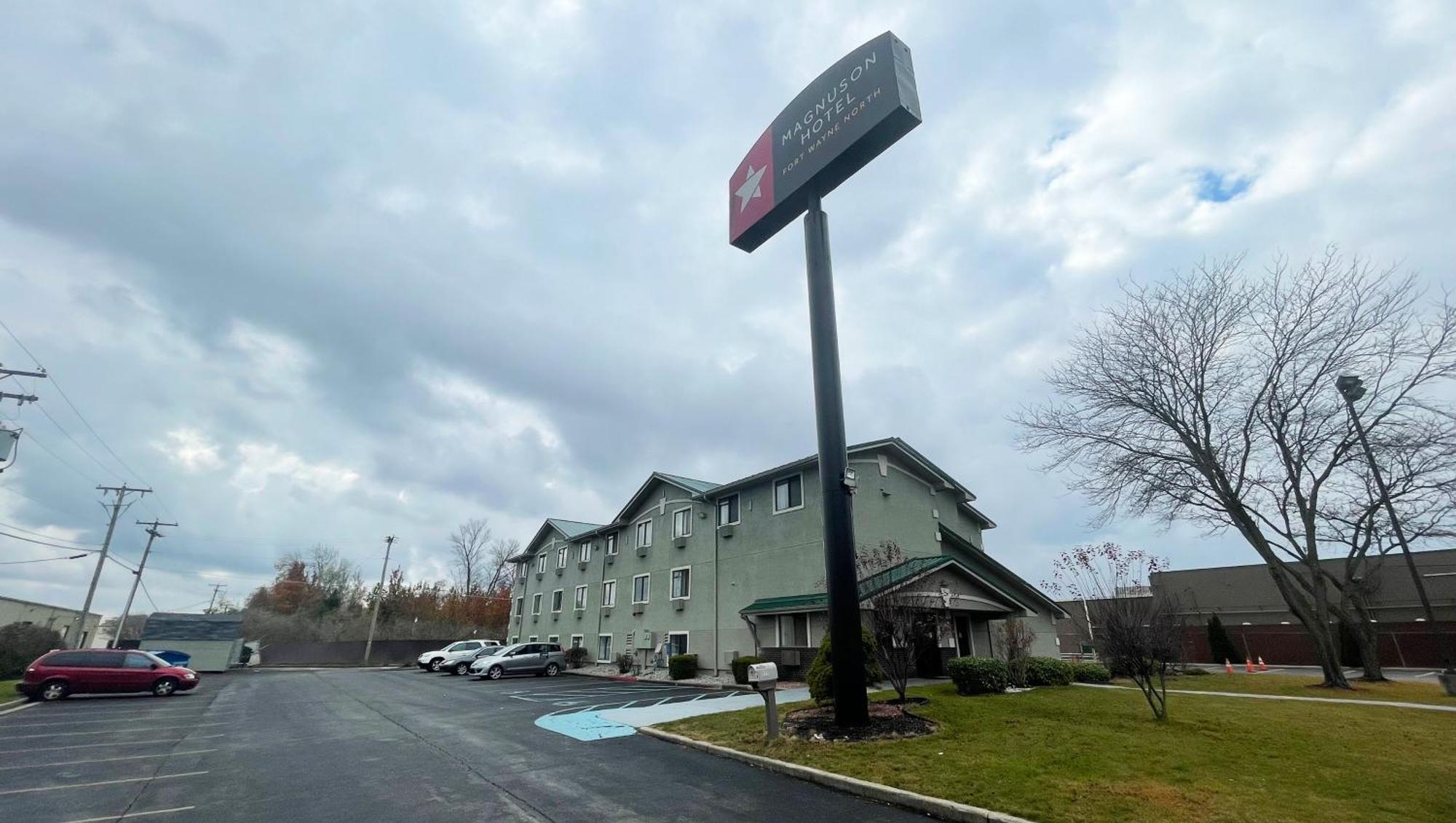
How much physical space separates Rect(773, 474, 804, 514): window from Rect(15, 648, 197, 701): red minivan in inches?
872

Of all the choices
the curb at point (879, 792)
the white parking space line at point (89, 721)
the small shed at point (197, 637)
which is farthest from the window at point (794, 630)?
the small shed at point (197, 637)

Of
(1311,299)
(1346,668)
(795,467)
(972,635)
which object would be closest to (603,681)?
(795,467)

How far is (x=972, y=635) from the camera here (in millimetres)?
23031

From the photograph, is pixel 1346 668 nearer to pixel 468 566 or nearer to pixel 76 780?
pixel 76 780

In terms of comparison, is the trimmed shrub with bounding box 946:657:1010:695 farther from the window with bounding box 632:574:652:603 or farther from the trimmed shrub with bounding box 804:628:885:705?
the window with bounding box 632:574:652:603

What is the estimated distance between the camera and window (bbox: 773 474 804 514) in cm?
2420

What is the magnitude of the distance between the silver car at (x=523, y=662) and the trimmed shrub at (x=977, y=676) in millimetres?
22610

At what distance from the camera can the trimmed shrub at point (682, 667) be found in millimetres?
26047

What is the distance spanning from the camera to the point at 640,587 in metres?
32.9

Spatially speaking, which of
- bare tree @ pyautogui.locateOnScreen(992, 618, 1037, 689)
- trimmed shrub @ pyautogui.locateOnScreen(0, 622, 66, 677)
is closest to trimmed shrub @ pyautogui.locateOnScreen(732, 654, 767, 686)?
bare tree @ pyautogui.locateOnScreen(992, 618, 1037, 689)

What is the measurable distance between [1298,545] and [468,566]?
226ft

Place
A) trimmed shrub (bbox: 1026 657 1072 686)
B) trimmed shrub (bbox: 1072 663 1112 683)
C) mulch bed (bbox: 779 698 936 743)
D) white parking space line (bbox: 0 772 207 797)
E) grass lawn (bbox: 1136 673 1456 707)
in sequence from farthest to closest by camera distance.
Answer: trimmed shrub (bbox: 1072 663 1112 683), trimmed shrub (bbox: 1026 657 1072 686), grass lawn (bbox: 1136 673 1456 707), mulch bed (bbox: 779 698 936 743), white parking space line (bbox: 0 772 207 797)

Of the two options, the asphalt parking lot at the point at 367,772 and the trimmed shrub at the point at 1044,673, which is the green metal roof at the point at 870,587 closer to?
the trimmed shrub at the point at 1044,673

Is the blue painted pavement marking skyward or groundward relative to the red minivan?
groundward
